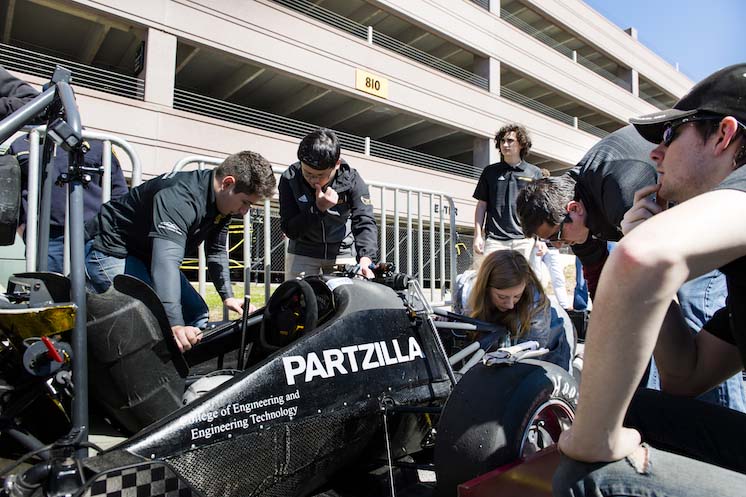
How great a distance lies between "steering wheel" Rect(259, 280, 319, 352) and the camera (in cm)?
208

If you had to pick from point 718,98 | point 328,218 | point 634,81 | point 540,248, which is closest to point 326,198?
point 328,218

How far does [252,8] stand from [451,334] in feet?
49.4

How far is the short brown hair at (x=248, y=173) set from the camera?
2927 millimetres

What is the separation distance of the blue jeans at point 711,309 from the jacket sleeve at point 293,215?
2414mm

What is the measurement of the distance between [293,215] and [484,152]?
65.8 feet

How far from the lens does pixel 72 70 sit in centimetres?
1346

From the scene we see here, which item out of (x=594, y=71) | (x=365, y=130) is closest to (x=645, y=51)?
(x=594, y=71)

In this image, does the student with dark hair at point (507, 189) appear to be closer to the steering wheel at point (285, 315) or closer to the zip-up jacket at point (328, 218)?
the zip-up jacket at point (328, 218)

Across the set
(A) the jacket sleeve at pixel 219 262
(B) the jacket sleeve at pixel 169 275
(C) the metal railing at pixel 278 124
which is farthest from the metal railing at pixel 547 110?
(B) the jacket sleeve at pixel 169 275

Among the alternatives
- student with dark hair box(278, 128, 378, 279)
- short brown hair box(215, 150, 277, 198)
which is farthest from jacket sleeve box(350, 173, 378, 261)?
short brown hair box(215, 150, 277, 198)

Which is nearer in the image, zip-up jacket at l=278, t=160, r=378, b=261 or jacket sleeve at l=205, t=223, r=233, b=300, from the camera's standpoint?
jacket sleeve at l=205, t=223, r=233, b=300

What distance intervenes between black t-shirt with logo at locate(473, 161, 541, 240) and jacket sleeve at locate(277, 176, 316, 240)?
199cm

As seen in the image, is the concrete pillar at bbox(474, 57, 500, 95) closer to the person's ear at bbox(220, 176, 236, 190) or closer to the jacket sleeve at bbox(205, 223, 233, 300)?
the jacket sleeve at bbox(205, 223, 233, 300)

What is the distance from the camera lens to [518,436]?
5.44 feet
